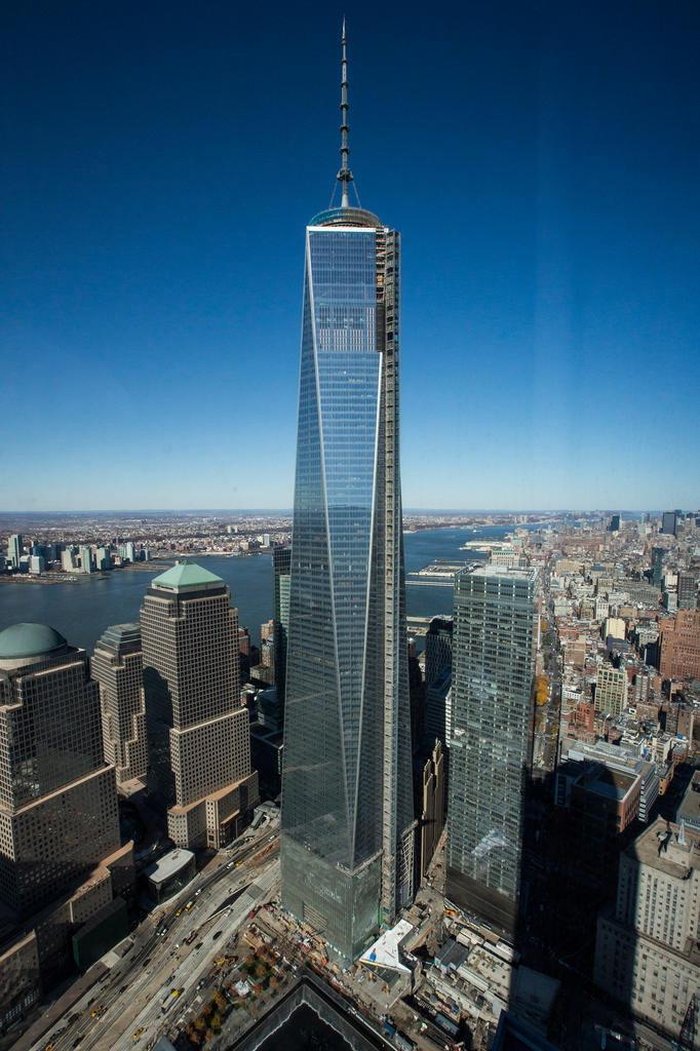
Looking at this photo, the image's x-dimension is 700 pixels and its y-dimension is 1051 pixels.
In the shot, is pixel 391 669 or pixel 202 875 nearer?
pixel 391 669

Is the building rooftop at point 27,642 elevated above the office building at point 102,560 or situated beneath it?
elevated above

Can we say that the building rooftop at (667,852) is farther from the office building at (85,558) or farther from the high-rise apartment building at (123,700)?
the office building at (85,558)

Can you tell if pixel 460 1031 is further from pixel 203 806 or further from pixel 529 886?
pixel 203 806

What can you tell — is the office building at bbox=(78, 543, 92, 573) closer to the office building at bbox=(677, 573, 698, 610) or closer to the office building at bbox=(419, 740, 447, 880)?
the office building at bbox=(419, 740, 447, 880)

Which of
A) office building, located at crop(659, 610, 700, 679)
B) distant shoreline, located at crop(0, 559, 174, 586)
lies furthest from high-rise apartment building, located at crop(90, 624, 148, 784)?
office building, located at crop(659, 610, 700, 679)

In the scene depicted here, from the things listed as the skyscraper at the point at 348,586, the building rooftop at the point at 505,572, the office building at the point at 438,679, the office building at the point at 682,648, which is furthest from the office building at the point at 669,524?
the skyscraper at the point at 348,586

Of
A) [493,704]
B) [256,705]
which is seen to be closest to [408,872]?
[493,704]
